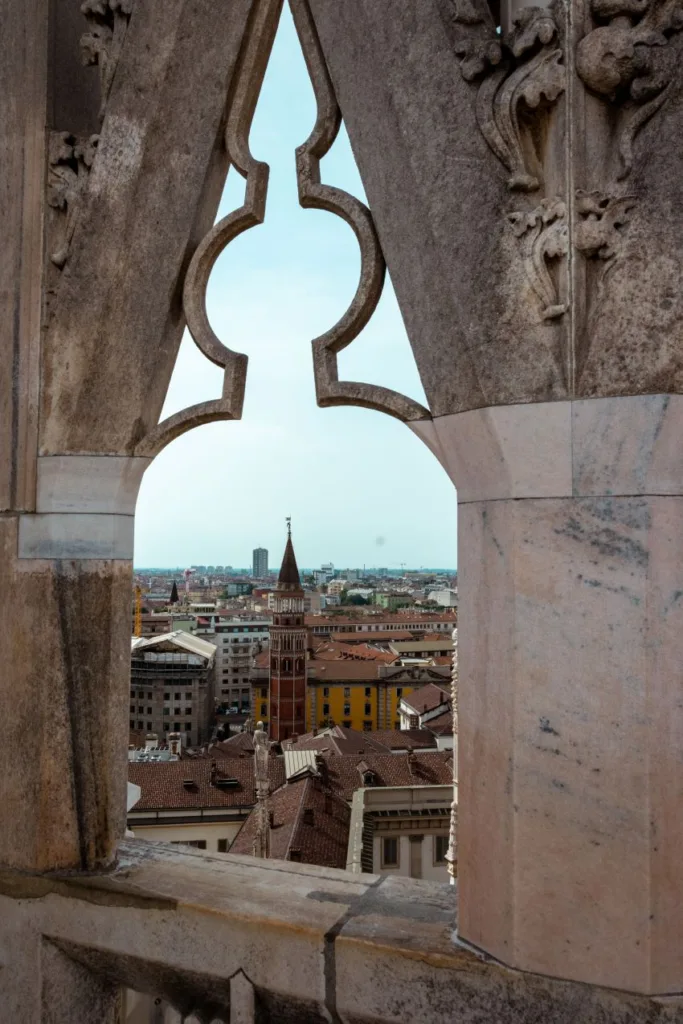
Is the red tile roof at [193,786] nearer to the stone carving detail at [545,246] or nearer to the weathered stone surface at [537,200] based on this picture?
the weathered stone surface at [537,200]

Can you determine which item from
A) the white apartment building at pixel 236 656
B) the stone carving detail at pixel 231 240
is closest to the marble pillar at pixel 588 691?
the stone carving detail at pixel 231 240

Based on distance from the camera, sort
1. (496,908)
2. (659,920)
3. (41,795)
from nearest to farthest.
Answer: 1. (659,920)
2. (496,908)
3. (41,795)

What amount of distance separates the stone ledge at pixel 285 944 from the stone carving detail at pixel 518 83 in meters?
1.55

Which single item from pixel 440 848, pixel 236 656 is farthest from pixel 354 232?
pixel 236 656

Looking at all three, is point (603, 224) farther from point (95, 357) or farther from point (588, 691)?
point (95, 357)

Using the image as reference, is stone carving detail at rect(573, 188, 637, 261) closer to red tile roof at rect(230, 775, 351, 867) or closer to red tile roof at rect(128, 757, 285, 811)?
red tile roof at rect(230, 775, 351, 867)

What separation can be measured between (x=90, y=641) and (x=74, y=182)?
122cm

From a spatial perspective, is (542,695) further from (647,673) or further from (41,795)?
(41,795)

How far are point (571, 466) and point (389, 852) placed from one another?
22.8 m

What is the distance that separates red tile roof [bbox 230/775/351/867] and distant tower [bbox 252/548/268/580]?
13462cm

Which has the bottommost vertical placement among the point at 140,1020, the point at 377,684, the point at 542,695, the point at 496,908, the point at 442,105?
the point at 377,684

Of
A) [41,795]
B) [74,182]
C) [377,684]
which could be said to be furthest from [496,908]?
[377,684]

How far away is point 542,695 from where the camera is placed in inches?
66.4

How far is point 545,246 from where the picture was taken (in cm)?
168
